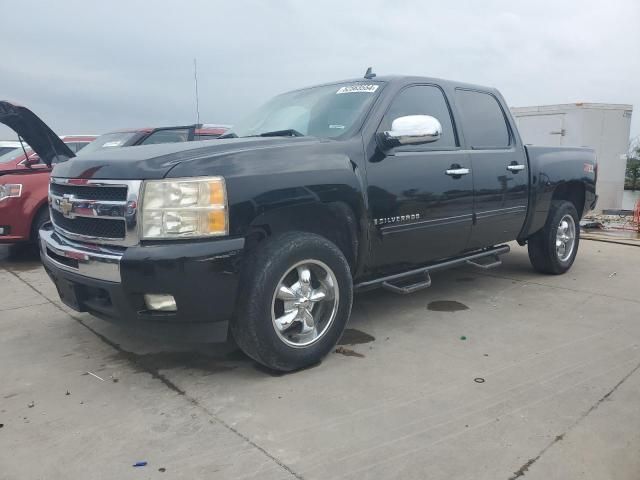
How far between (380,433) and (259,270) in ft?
3.39

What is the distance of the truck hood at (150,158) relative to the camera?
277cm

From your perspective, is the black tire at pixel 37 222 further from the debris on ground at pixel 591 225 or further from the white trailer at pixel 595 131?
the white trailer at pixel 595 131

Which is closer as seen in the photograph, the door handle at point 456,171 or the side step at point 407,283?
the side step at point 407,283

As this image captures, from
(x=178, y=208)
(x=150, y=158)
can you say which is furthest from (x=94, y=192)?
(x=178, y=208)

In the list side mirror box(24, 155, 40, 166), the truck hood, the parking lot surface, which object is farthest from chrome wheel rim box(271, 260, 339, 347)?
side mirror box(24, 155, 40, 166)

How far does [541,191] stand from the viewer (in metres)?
5.15

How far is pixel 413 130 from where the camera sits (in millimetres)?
3439

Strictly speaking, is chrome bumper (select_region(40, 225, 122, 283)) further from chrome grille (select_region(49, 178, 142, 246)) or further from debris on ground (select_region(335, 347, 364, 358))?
debris on ground (select_region(335, 347, 364, 358))

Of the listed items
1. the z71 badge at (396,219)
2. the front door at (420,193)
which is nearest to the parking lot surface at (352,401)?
the front door at (420,193)

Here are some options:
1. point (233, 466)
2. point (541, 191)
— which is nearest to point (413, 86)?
point (541, 191)

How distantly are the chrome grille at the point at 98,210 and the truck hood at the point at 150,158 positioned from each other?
5cm

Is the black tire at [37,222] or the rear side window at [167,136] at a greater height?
the rear side window at [167,136]

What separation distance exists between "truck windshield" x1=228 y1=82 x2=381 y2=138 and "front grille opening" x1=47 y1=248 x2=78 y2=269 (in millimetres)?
1551

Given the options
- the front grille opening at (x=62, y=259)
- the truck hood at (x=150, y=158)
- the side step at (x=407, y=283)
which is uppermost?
the truck hood at (x=150, y=158)
